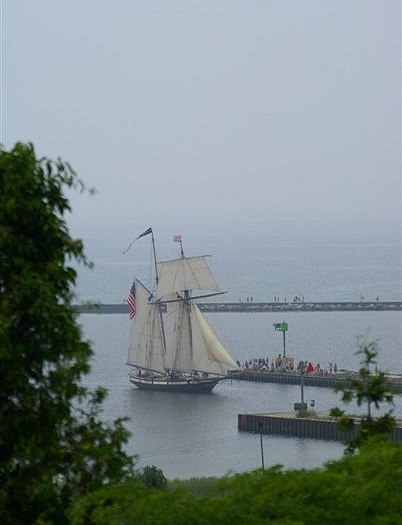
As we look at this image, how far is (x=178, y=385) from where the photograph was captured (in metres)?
57.1

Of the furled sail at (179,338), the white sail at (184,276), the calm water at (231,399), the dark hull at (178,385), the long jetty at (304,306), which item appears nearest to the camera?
the calm water at (231,399)

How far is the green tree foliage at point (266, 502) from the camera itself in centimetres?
774

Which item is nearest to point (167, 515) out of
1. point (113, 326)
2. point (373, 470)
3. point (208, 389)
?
point (373, 470)

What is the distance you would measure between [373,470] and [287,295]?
93158 mm

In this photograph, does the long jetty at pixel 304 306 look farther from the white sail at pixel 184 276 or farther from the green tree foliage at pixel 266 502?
the green tree foliage at pixel 266 502

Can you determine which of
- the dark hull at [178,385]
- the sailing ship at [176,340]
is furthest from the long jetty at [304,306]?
the dark hull at [178,385]

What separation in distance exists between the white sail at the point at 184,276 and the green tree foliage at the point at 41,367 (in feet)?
170

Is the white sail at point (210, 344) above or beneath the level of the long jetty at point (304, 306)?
beneath

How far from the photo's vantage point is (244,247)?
19900 cm

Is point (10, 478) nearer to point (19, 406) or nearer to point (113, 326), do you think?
point (19, 406)

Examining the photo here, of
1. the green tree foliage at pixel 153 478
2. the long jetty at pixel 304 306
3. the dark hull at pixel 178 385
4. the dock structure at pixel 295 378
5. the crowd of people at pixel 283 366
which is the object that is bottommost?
the green tree foliage at pixel 153 478

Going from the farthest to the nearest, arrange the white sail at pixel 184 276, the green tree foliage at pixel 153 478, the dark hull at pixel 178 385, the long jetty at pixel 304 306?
the long jetty at pixel 304 306 → the white sail at pixel 184 276 → the dark hull at pixel 178 385 → the green tree foliage at pixel 153 478

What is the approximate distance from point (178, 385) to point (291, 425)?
14.8m

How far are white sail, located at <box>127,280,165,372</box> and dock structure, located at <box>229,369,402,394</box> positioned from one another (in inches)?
120
